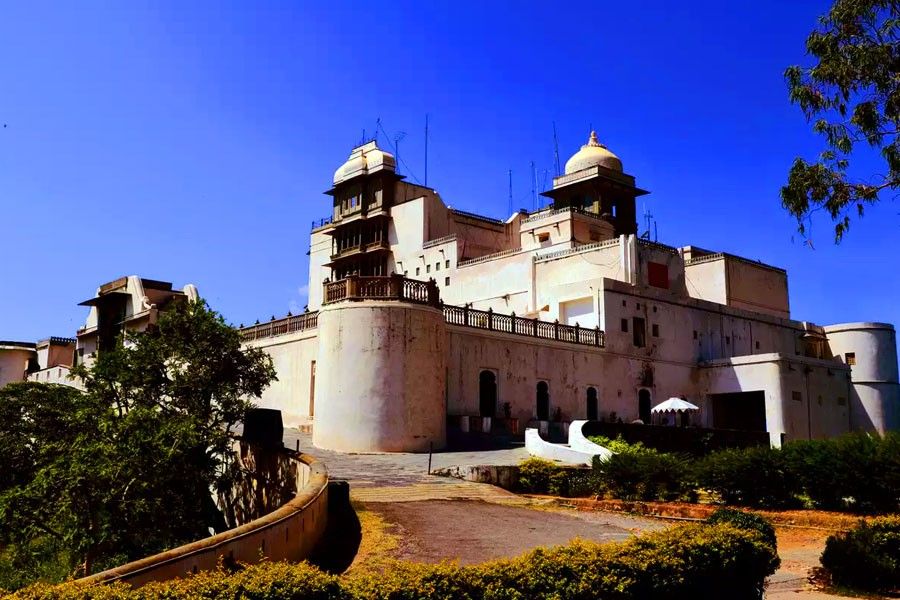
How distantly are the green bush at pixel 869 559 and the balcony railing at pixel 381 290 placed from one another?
18374 millimetres

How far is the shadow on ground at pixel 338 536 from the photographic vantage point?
38.6ft

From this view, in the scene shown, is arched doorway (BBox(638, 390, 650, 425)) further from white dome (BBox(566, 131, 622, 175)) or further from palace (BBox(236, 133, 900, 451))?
white dome (BBox(566, 131, 622, 175))

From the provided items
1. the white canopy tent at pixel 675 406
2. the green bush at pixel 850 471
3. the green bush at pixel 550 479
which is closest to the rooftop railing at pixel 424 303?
the white canopy tent at pixel 675 406

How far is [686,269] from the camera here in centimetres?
4900

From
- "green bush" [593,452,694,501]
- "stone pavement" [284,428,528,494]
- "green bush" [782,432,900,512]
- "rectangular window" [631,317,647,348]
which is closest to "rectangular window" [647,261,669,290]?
"rectangular window" [631,317,647,348]

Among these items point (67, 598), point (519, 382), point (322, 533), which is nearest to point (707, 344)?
point (519, 382)

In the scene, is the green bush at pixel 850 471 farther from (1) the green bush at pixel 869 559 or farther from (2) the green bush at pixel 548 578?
(2) the green bush at pixel 548 578

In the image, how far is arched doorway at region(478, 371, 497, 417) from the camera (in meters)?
32.1

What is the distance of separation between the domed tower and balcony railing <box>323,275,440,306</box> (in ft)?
84.9

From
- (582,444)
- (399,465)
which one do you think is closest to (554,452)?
(582,444)

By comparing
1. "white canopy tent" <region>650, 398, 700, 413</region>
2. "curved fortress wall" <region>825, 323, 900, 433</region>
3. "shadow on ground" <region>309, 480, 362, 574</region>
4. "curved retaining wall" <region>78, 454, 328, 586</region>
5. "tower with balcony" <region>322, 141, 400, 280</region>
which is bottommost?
"shadow on ground" <region>309, 480, 362, 574</region>

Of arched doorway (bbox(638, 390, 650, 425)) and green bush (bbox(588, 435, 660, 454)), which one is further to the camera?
arched doorway (bbox(638, 390, 650, 425))

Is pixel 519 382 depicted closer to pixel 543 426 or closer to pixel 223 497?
pixel 543 426

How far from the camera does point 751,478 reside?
53.6 ft
